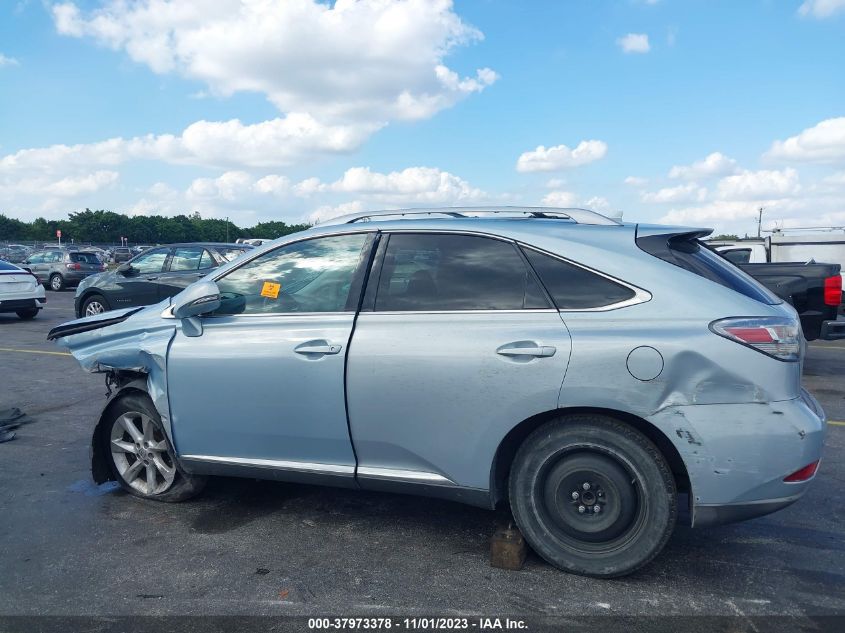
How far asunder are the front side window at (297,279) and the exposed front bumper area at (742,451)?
5.84ft

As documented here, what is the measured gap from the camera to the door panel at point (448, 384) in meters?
3.28

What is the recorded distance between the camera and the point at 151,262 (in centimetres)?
1302

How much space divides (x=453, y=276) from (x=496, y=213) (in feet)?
1.90

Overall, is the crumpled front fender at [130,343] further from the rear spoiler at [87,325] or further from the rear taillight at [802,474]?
the rear taillight at [802,474]

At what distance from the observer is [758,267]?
351 inches

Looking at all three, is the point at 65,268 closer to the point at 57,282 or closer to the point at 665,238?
the point at 57,282

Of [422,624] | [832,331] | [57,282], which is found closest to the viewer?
[422,624]

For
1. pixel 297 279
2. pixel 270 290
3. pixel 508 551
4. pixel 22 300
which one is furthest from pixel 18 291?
pixel 508 551

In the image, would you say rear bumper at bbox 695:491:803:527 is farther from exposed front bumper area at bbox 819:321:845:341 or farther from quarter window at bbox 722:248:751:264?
quarter window at bbox 722:248:751:264

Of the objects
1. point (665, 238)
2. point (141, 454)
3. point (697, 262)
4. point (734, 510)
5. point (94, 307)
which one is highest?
point (665, 238)

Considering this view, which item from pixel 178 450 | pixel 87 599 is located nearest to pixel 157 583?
pixel 87 599

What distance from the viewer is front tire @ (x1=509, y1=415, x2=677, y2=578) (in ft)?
10.5

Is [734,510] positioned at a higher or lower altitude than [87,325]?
lower

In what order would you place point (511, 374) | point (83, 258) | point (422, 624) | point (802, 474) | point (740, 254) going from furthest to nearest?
1. point (83, 258)
2. point (740, 254)
3. point (511, 374)
4. point (802, 474)
5. point (422, 624)
